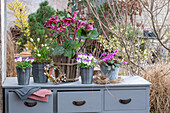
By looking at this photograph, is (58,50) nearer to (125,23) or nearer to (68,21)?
(68,21)

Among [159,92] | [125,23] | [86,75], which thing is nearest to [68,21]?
[86,75]

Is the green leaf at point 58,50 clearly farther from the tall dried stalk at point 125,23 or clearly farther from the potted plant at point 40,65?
the tall dried stalk at point 125,23

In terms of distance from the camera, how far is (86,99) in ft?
6.44

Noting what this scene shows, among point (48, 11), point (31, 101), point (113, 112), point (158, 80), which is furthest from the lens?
point (48, 11)

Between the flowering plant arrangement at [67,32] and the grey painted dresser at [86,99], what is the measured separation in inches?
11.9

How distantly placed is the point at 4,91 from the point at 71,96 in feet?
1.87

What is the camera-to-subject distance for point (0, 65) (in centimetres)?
190

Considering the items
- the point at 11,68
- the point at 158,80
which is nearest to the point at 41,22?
the point at 11,68

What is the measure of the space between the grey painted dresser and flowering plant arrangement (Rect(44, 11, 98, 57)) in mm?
303

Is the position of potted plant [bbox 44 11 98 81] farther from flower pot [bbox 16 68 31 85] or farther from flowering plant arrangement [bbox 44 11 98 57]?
flower pot [bbox 16 68 31 85]

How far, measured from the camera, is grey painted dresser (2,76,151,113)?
6.26 ft

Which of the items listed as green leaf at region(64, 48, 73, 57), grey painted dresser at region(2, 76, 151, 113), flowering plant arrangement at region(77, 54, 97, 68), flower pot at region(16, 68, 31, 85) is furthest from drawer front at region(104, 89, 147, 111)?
flower pot at region(16, 68, 31, 85)

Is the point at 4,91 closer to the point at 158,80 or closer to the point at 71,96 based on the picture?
the point at 71,96

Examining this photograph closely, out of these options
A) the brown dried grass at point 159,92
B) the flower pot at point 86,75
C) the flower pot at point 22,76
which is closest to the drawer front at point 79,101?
the flower pot at point 86,75
